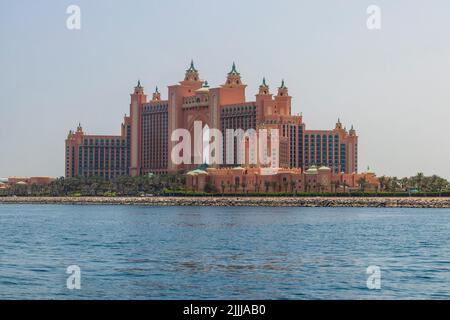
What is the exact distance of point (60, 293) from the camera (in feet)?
125

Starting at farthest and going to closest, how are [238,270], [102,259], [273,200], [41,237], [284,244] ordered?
[273,200]
[41,237]
[284,244]
[102,259]
[238,270]

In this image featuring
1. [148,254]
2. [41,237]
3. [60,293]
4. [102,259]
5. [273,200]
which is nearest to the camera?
[60,293]

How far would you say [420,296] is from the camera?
38.1m

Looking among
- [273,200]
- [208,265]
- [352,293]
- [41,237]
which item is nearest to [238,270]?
[208,265]

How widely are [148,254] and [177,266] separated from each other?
865 centimetres

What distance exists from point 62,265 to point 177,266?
7.01 meters

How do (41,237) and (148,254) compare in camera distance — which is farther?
(41,237)

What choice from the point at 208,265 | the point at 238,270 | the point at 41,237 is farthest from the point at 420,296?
the point at 41,237

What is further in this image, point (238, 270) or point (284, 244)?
point (284, 244)

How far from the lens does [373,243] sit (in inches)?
2773
